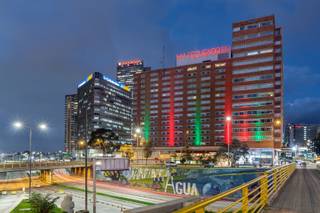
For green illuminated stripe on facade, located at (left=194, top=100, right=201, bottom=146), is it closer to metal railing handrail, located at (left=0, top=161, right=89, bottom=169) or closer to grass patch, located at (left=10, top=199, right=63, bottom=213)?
metal railing handrail, located at (left=0, top=161, right=89, bottom=169)

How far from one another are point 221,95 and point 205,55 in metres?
26.1

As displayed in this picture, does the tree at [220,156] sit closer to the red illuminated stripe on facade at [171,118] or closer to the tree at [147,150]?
the tree at [147,150]

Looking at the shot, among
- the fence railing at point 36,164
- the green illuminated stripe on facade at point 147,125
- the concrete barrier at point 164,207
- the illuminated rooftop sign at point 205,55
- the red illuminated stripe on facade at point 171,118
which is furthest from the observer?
the green illuminated stripe on facade at point 147,125

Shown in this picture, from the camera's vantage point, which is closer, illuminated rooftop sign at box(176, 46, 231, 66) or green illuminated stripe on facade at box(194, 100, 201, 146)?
illuminated rooftop sign at box(176, 46, 231, 66)

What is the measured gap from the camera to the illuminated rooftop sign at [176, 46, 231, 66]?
160375 mm

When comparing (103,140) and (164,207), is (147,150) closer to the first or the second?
(103,140)

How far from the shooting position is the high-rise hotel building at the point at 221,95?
455ft

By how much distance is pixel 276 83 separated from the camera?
459 feet

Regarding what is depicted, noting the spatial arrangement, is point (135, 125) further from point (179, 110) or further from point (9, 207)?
point (9, 207)

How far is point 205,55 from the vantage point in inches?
6511

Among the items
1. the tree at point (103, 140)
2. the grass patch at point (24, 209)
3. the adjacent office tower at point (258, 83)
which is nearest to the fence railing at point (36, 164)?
the tree at point (103, 140)

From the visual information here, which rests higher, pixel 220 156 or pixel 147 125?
pixel 147 125

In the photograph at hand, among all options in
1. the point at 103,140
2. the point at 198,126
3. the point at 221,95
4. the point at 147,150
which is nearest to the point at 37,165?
the point at 103,140

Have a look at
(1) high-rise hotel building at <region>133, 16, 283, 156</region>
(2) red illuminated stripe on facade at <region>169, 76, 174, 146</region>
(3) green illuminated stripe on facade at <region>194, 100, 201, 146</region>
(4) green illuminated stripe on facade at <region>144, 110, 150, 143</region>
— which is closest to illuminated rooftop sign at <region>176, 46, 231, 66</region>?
(1) high-rise hotel building at <region>133, 16, 283, 156</region>
